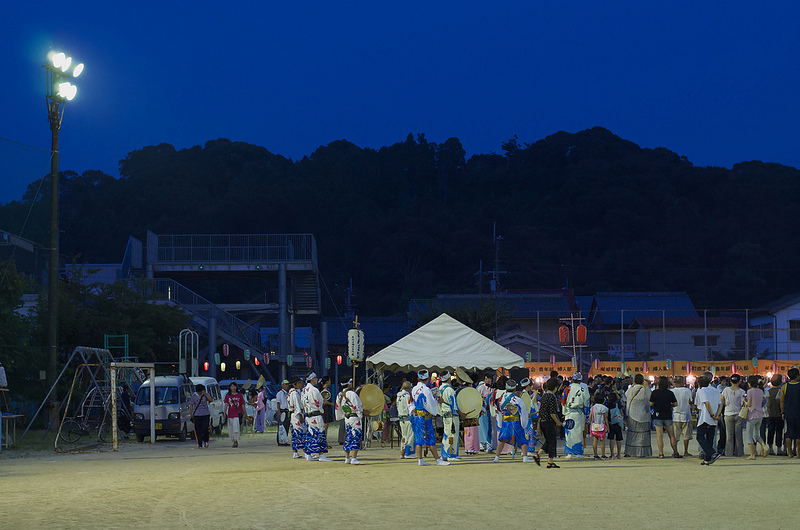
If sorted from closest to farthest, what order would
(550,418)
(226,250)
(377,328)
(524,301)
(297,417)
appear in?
1. (550,418)
2. (297,417)
3. (226,250)
4. (524,301)
5. (377,328)

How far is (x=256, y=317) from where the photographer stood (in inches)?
2286

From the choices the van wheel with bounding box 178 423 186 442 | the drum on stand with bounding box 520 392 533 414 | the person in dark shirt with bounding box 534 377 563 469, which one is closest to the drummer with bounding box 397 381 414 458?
the drum on stand with bounding box 520 392 533 414

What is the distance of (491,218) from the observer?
74688 millimetres

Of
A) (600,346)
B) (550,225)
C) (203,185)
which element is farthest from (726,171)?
(203,185)

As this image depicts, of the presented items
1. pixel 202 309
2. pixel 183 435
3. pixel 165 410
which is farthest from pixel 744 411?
pixel 202 309

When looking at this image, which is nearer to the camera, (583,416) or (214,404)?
(583,416)

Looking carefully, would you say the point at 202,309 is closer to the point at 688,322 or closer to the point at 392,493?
the point at 688,322

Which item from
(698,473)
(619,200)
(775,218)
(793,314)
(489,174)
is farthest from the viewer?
(489,174)

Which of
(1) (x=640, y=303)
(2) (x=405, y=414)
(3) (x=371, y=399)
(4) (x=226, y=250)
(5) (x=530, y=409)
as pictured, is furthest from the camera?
(1) (x=640, y=303)

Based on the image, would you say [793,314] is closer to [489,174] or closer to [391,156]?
[489,174]

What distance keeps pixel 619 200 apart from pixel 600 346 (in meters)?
20.0

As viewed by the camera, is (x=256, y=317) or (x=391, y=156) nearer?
(x=256, y=317)

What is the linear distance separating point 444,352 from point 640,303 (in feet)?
138

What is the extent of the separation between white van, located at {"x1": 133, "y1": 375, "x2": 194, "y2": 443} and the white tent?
624 cm
